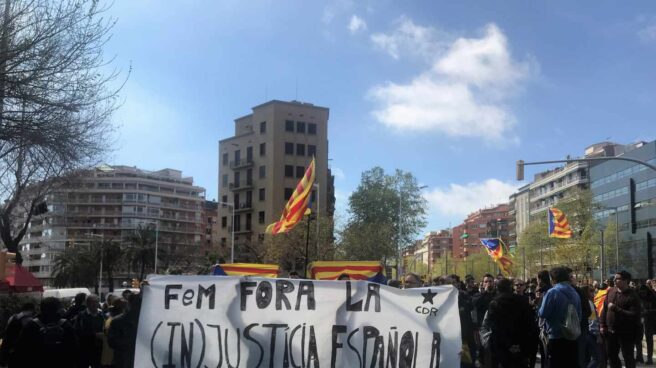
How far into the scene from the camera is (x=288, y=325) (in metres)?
6.02

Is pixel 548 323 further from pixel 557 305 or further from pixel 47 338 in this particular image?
pixel 47 338

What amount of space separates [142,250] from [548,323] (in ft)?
276

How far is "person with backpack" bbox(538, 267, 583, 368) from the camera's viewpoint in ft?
25.9

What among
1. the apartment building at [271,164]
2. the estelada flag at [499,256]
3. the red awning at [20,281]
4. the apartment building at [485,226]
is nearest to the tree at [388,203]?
the apartment building at [271,164]

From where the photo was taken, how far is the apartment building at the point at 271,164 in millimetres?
80625

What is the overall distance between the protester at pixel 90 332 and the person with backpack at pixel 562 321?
6319 mm

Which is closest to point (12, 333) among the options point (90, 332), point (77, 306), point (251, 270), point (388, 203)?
point (90, 332)

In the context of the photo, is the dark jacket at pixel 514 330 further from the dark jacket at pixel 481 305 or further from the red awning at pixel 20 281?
the red awning at pixel 20 281

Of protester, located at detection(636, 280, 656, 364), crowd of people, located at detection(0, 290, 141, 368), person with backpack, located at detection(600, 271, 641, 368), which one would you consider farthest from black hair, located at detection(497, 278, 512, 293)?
protester, located at detection(636, 280, 656, 364)

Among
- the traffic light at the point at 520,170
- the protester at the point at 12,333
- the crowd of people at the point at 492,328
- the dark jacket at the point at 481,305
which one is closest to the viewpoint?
the crowd of people at the point at 492,328

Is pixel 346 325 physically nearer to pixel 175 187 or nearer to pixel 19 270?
pixel 19 270

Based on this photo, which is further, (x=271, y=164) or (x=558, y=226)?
(x=271, y=164)

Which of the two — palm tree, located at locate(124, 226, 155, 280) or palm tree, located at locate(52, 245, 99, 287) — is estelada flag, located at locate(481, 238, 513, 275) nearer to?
palm tree, located at locate(124, 226, 155, 280)

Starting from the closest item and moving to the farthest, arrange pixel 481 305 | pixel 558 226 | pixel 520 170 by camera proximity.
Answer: pixel 481 305
pixel 520 170
pixel 558 226
